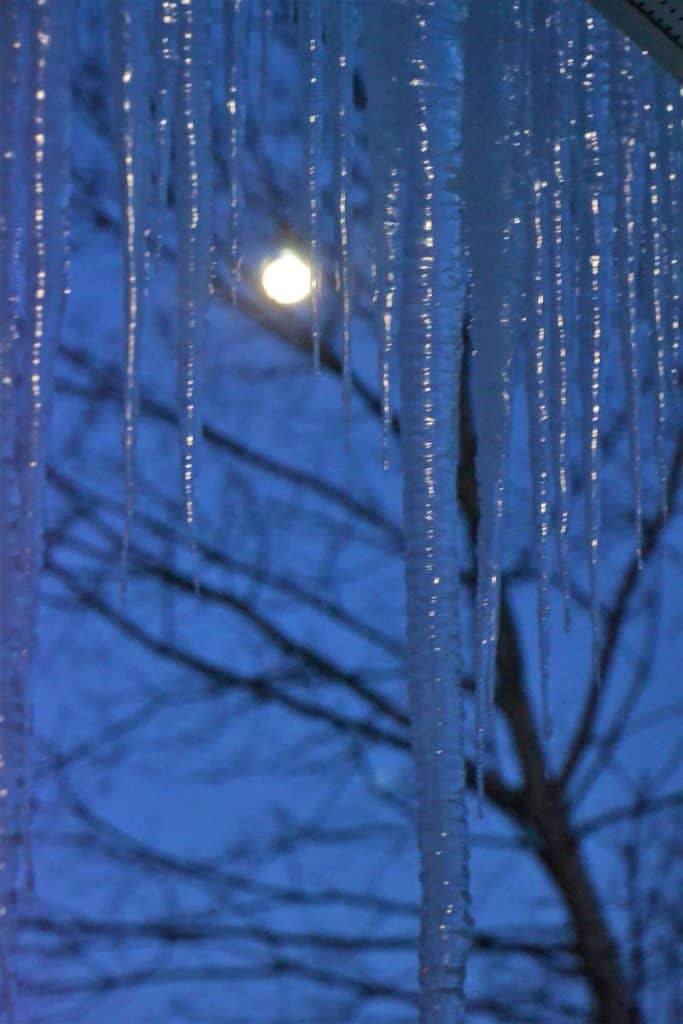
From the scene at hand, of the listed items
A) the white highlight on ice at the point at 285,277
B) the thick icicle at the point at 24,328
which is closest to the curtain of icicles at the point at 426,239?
the thick icicle at the point at 24,328

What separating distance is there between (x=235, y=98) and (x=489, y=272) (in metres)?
0.22

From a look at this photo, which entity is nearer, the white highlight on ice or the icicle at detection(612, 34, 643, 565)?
the icicle at detection(612, 34, 643, 565)

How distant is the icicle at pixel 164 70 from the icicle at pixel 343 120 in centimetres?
12

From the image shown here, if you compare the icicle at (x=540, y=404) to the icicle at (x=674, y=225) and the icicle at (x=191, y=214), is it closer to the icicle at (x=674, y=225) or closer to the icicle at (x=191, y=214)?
the icicle at (x=674, y=225)

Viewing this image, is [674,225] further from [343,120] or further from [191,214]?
[191,214]

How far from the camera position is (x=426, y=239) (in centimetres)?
66

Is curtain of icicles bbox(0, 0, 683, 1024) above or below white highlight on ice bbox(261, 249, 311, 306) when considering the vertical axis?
Answer: below

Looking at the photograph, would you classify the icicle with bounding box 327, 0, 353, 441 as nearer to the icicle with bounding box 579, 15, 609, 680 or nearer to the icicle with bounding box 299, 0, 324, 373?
the icicle with bounding box 299, 0, 324, 373

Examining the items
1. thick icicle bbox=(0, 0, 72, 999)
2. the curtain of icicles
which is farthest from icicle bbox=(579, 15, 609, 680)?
thick icicle bbox=(0, 0, 72, 999)

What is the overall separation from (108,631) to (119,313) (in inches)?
25.1

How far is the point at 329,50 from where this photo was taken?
69cm

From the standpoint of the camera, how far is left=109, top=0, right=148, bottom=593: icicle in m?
0.60

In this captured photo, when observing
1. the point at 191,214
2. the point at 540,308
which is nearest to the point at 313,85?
the point at 191,214

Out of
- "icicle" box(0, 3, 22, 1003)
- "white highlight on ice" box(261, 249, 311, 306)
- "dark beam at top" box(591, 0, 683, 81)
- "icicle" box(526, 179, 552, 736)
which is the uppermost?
"white highlight on ice" box(261, 249, 311, 306)
